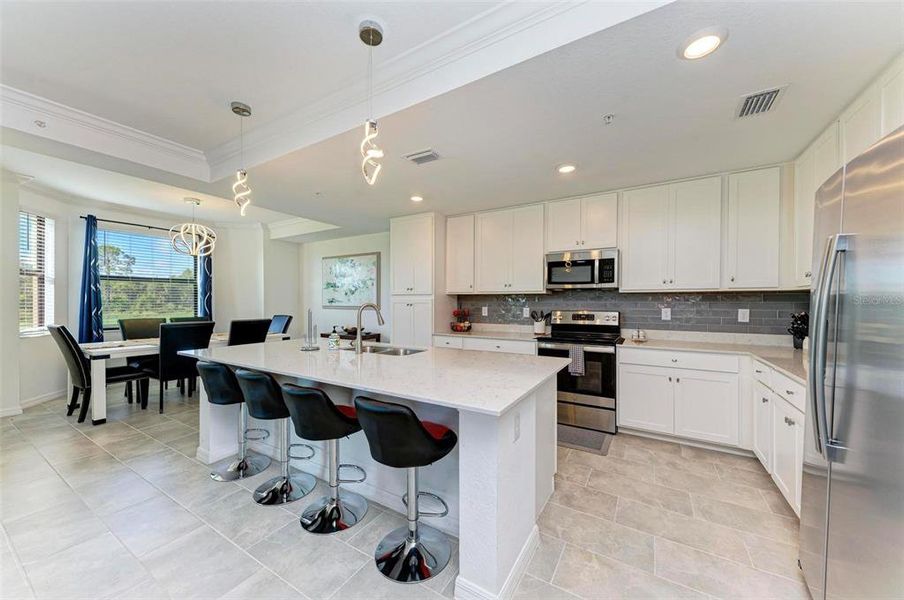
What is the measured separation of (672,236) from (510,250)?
165cm

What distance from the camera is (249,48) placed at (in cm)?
186

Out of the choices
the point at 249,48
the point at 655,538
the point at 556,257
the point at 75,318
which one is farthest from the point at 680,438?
the point at 75,318

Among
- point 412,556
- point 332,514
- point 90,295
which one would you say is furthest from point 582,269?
point 90,295

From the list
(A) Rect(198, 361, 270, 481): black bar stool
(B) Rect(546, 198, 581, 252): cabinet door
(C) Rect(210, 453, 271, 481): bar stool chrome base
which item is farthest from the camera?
(B) Rect(546, 198, 581, 252): cabinet door

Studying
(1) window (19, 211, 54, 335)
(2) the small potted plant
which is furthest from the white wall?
(1) window (19, 211, 54, 335)

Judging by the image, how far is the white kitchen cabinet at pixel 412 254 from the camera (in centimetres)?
436

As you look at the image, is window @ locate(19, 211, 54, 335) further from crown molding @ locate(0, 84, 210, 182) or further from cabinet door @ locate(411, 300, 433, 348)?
cabinet door @ locate(411, 300, 433, 348)

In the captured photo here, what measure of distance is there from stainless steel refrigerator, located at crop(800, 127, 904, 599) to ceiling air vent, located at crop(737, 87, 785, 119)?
0.77 meters

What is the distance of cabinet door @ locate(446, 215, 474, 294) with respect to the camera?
14.5 feet

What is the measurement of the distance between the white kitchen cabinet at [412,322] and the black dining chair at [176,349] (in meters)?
2.27

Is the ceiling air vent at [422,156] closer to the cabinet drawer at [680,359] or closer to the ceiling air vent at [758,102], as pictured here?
the ceiling air vent at [758,102]

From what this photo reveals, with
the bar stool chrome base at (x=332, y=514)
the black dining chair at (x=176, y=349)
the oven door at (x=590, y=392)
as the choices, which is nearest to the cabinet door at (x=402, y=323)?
the oven door at (x=590, y=392)

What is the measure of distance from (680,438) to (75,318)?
7.56 m

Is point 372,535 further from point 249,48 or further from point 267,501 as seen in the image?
point 249,48
